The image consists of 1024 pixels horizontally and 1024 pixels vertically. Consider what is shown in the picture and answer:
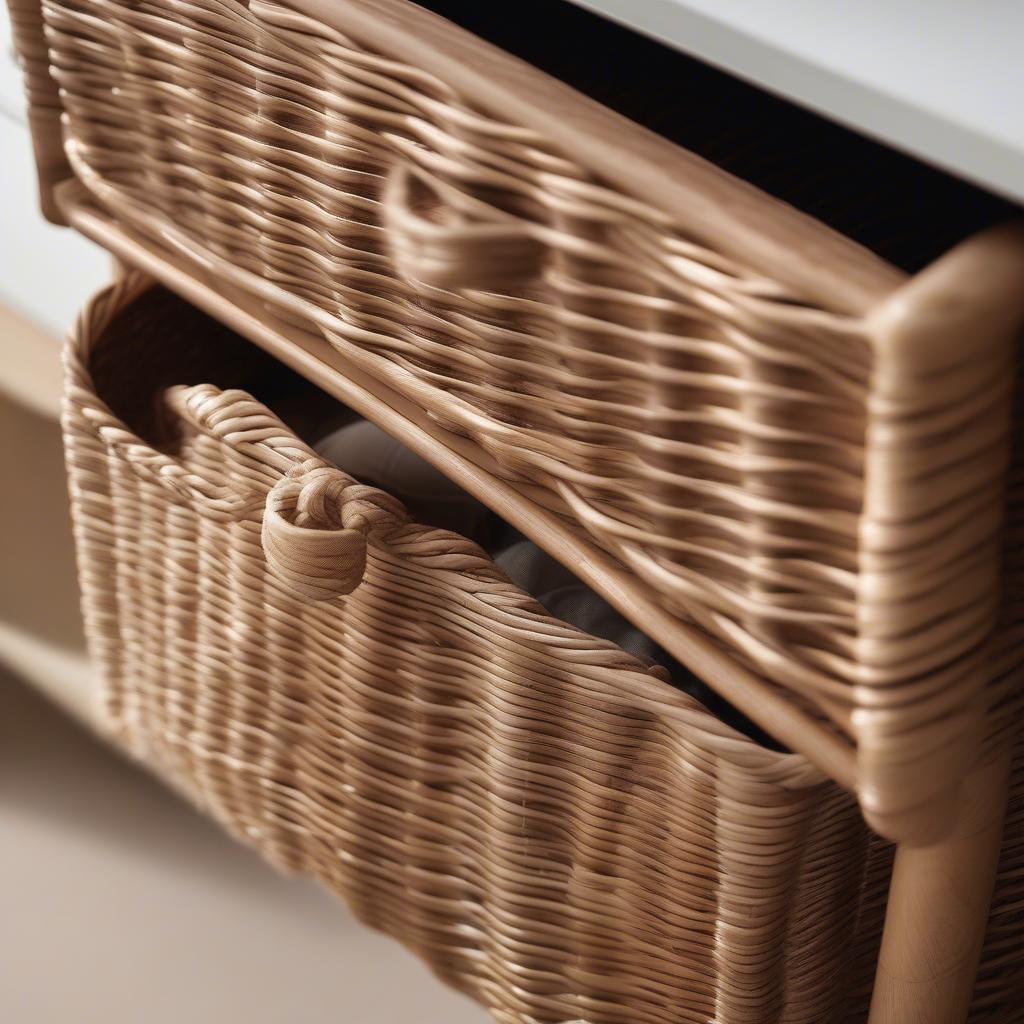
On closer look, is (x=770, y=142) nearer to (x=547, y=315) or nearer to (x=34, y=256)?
(x=547, y=315)

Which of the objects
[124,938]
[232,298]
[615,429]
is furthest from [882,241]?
[124,938]

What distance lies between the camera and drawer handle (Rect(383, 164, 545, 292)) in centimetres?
44

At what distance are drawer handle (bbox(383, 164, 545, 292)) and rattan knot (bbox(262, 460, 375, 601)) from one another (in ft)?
0.48

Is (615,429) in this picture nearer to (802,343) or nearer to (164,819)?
(802,343)

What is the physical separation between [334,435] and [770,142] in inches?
12.6

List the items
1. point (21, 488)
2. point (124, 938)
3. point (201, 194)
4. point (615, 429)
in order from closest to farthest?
1. point (615, 429)
2. point (201, 194)
3. point (124, 938)
4. point (21, 488)

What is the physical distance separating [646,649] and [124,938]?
541mm

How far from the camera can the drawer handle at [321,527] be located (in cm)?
60

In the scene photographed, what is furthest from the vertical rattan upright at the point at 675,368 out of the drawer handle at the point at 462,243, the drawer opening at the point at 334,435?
the drawer opening at the point at 334,435

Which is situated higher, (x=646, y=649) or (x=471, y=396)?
(x=471, y=396)

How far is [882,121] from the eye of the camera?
403mm

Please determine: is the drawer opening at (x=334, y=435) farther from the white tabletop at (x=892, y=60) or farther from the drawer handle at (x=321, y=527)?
the white tabletop at (x=892, y=60)

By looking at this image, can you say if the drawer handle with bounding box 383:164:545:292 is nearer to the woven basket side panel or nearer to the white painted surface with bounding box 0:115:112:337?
the woven basket side panel

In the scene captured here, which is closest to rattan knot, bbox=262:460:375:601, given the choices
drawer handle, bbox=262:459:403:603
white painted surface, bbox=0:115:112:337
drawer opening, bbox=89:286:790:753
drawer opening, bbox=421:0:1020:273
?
drawer handle, bbox=262:459:403:603
